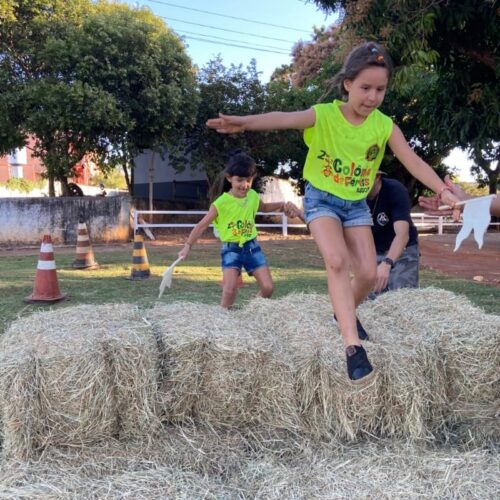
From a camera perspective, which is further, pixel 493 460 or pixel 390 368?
pixel 390 368

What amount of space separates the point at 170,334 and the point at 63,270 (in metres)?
7.64

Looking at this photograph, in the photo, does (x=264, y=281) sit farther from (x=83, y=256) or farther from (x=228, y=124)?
(x=83, y=256)

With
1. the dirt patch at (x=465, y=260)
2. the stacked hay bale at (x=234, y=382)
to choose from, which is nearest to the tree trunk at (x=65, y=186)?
the dirt patch at (x=465, y=260)

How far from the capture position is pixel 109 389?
9.08 ft

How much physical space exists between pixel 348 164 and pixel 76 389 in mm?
2106

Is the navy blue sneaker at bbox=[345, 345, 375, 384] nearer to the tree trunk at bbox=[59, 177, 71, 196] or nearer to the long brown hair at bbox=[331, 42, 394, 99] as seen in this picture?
the long brown hair at bbox=[331, 42, 394, 99]

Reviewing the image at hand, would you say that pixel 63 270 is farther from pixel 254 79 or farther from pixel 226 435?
pixel 254 79

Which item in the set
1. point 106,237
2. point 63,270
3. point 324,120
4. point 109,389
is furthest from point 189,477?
point 106,237

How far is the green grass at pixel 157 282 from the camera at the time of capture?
7082mm

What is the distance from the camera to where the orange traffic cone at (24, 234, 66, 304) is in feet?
22.9

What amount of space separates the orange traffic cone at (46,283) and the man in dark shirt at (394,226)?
436cm

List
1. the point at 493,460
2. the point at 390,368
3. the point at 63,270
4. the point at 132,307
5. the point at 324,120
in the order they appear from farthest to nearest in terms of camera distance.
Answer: the point at 63,270 → the point at 132,307 → the point at 324,120 → the point at 390,368 → the point at 493,460

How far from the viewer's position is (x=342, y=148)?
3.31 metres

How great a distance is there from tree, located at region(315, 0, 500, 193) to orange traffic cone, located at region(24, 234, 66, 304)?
5.63m
